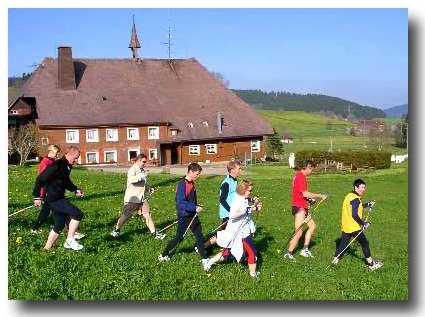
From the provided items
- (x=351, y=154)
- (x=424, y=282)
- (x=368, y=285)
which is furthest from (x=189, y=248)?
(x=351, y=154)

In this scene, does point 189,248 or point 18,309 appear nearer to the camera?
point 18,309

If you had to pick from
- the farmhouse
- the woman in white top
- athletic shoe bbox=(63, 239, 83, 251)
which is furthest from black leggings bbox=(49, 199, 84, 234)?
the farmhouse

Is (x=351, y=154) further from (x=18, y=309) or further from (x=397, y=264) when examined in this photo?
(x=18, y=309)

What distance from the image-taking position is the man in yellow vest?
465 inches

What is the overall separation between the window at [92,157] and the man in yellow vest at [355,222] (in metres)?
22.9

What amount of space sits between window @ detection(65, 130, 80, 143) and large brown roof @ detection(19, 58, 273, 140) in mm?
506

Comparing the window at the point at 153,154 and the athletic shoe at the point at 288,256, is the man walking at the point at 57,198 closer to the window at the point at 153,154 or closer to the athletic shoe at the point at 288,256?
the athletic shoe at the point at 288,256

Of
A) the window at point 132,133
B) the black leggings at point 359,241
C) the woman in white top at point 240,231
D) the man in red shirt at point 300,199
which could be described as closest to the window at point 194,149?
the window at point 132,133

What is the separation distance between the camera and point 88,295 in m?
9.73

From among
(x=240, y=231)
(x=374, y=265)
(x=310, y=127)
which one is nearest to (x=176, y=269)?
(x=240, y=231)

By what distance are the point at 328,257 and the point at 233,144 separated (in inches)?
1288

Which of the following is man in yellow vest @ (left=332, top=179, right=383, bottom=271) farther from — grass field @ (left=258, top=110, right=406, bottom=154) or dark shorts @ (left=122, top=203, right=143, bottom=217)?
grass field @ (left=258, top=110, right=406, bottom=154)
